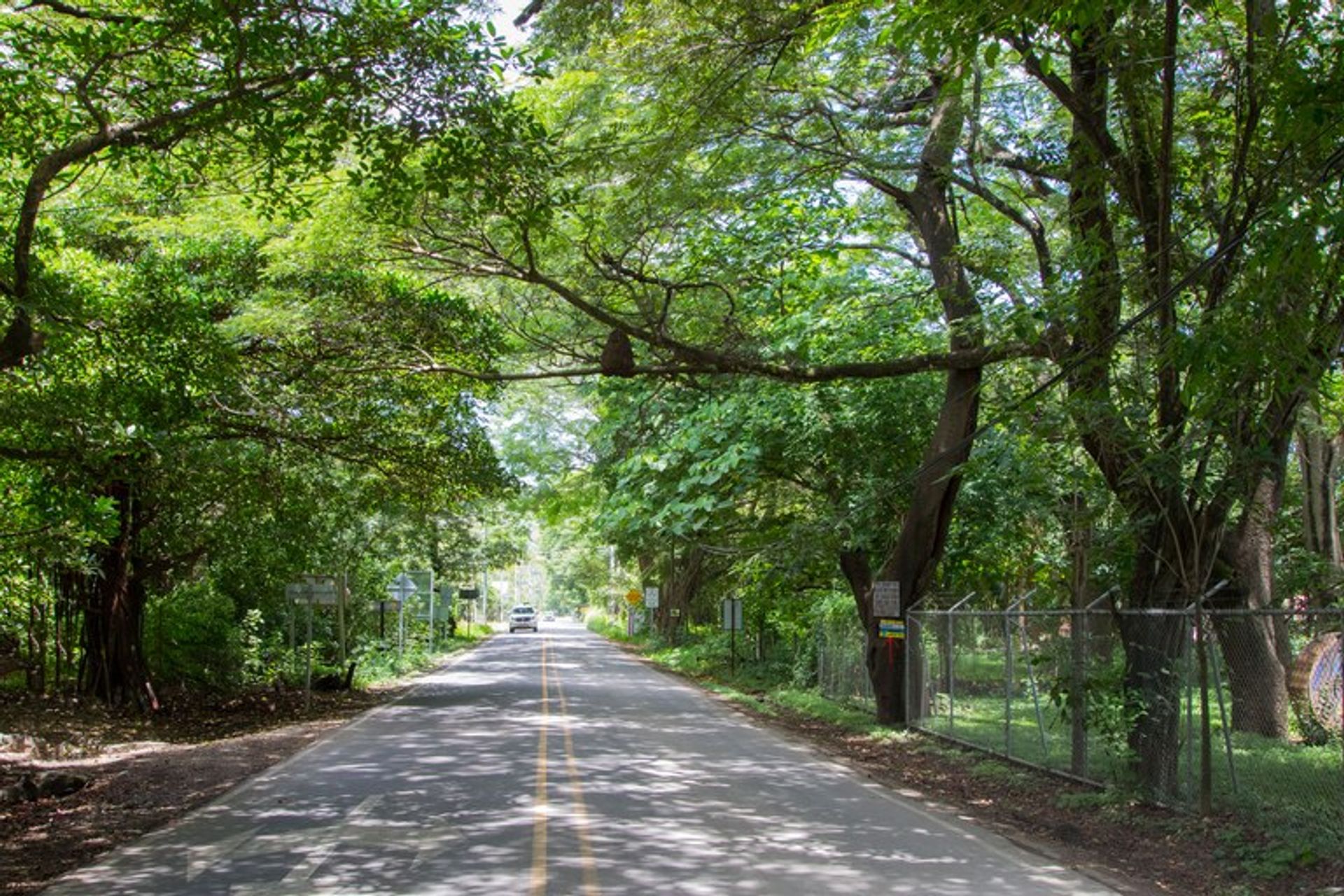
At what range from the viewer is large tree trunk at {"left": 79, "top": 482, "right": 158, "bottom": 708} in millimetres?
19344

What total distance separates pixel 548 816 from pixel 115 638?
13.3 meters

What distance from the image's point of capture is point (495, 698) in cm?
2278

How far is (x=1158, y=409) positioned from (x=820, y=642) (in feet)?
47.9

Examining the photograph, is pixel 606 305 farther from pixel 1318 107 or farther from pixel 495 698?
pixel 495 698

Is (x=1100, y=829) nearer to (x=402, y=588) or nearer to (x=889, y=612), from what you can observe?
(x=889, y=612)

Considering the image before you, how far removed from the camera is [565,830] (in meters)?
9.10

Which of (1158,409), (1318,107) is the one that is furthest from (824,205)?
(1318,107)

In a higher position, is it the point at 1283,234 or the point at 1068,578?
the point at 1283,234

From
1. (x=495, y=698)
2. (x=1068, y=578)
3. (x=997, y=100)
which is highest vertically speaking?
(x=997, y=100)

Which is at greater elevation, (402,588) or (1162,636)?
(402,588)

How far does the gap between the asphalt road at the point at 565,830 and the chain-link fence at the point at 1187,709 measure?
6.58ft

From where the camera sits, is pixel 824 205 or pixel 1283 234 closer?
pixel 1283 234

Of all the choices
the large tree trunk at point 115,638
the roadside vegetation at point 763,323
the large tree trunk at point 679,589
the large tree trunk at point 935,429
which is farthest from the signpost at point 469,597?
the large tree trunk at point 935,429

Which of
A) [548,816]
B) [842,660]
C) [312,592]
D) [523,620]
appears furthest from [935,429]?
[523,620]
